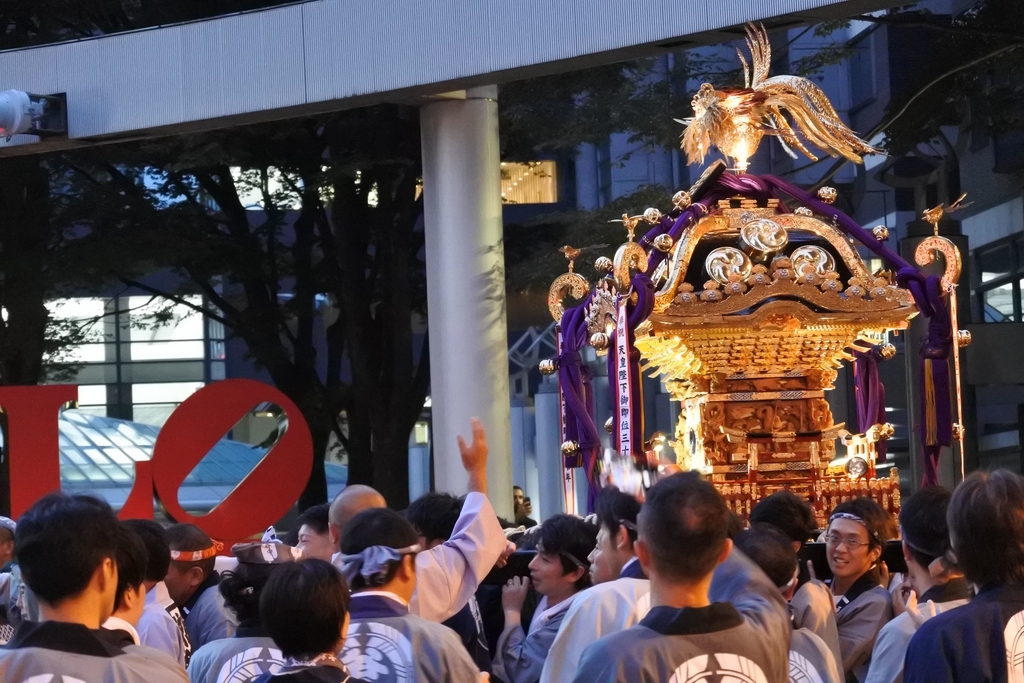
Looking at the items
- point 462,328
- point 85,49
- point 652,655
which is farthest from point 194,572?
point 85,49

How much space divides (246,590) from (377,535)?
0.40 metres

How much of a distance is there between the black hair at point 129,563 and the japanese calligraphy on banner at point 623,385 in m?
3.97

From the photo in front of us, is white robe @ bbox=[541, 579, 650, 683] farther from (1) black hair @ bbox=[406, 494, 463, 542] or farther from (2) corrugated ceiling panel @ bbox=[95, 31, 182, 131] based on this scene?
(2) corrugated ceiling panel @ bbox=[95, 31, 182, 131]

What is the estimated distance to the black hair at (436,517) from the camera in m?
4.63

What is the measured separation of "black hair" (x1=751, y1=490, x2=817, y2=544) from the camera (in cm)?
448

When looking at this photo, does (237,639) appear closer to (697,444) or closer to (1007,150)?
(697,444)

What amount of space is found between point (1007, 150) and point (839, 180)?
4.86ft

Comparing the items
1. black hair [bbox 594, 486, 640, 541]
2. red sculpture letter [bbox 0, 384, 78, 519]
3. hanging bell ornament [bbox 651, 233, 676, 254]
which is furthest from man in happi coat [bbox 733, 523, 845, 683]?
red sculpture letter [bbox 0, 384, 78, 519]

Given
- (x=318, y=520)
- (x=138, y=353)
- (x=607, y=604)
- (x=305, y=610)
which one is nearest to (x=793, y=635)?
(x=607, y=604)

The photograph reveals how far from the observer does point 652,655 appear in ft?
8.09

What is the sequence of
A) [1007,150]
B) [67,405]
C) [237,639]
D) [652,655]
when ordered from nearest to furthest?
[652,655]
[237,639]
[1007,150]
[67,405]

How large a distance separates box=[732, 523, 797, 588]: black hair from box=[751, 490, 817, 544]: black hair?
1.01 metres

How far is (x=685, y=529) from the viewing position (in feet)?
8.13

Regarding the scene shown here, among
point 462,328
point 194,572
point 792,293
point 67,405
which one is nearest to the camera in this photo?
point 194,572
